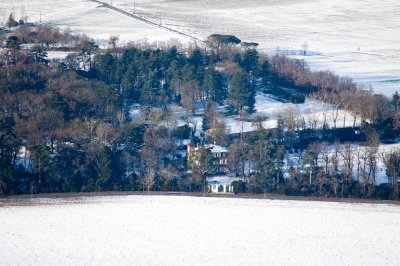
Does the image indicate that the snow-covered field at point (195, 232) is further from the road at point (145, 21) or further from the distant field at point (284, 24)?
the road at point (145, 21)

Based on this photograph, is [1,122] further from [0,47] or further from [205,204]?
[0,47]

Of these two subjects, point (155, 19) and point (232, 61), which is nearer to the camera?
point (232, 61)

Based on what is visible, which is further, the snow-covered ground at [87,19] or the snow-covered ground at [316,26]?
the snow-covered ground at [87,19]

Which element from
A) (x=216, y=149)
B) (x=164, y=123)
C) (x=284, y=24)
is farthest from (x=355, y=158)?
(x=284, y=24)

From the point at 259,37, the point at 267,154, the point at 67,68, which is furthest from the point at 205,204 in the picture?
the point at 259,37

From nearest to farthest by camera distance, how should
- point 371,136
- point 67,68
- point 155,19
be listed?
1. point 371,136
2. point 67,68
3. point 155,19

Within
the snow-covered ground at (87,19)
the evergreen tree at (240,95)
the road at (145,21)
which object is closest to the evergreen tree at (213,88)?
the evergreen tree at (240,95)
